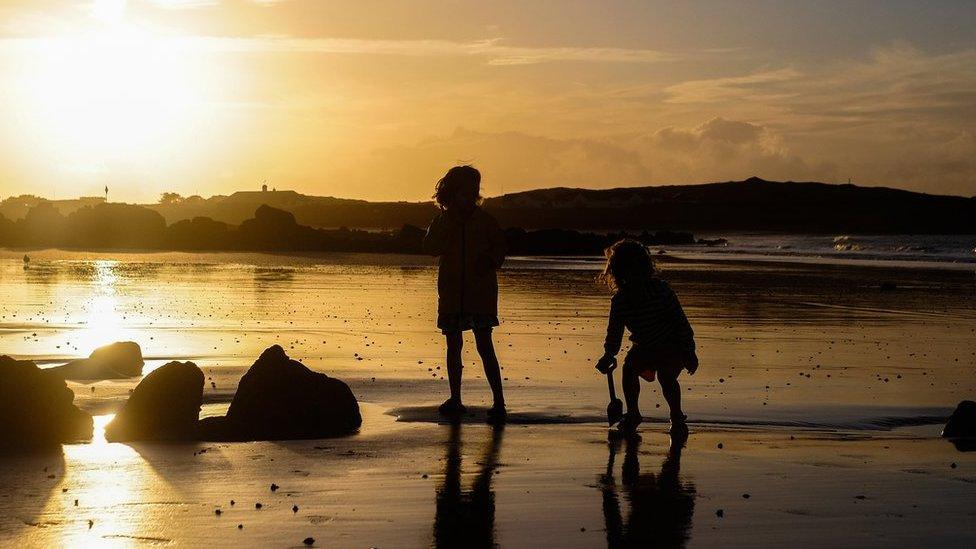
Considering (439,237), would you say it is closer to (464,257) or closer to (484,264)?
(464,257)

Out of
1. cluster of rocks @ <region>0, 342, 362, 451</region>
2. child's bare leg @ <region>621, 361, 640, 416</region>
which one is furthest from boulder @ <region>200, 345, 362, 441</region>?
child's bare leg @ <region>621, 361, 640, 416</region>

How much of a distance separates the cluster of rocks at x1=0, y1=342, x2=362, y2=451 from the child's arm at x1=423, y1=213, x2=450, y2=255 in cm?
185

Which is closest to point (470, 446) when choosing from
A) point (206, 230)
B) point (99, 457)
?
point (99, 457)

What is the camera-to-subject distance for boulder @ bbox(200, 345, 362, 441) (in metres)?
9.87

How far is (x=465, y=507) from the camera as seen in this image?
7297 millimetres

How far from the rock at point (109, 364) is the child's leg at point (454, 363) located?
4.10 metres

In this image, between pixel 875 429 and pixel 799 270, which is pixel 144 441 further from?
pixel 799 270

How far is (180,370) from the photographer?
10.2 meters

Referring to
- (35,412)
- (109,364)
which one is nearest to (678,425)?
(35,412)

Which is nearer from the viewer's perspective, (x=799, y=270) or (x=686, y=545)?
(x=686, y=545)

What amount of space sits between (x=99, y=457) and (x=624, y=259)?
437cm

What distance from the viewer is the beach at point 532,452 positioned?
22.3ft

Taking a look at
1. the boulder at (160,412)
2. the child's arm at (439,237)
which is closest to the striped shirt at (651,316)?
the child's arm at (439,237)

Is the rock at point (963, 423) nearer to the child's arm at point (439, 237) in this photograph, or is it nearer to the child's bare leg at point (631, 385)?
the child's bare leg at point (631, 385)
